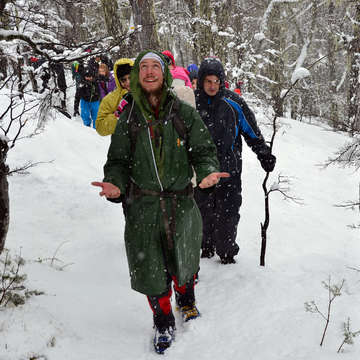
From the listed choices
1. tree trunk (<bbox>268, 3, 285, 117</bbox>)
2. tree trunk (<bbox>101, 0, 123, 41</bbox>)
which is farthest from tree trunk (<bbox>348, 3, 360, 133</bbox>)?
tree trunk (<bbox>101, 0, 123, 41</bbox>)

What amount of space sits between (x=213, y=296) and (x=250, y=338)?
685 millimetres

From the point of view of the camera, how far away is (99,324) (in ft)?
9.00

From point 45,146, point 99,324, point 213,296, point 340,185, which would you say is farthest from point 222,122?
point 340,185

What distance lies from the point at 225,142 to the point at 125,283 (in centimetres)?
180

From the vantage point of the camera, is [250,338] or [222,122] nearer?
[250,338]

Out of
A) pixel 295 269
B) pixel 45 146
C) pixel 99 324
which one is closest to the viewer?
pixel 99 324

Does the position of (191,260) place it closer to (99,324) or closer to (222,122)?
(99,324)

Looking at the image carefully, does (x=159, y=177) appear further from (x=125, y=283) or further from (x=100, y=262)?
(x=100, y=262)

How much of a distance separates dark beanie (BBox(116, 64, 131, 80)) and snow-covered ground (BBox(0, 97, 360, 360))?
6.77 feet

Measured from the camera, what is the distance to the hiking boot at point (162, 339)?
96.7 inches

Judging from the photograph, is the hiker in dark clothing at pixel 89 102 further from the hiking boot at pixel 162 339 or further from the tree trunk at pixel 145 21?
the hiking boot at pixel 162 339

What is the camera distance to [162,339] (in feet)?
8.11

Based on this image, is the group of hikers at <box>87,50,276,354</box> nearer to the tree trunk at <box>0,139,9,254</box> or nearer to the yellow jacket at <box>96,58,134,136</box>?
the yellow jacket at <box>96,58,134,136</box>

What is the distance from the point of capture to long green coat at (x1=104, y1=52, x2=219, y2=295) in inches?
89.5
